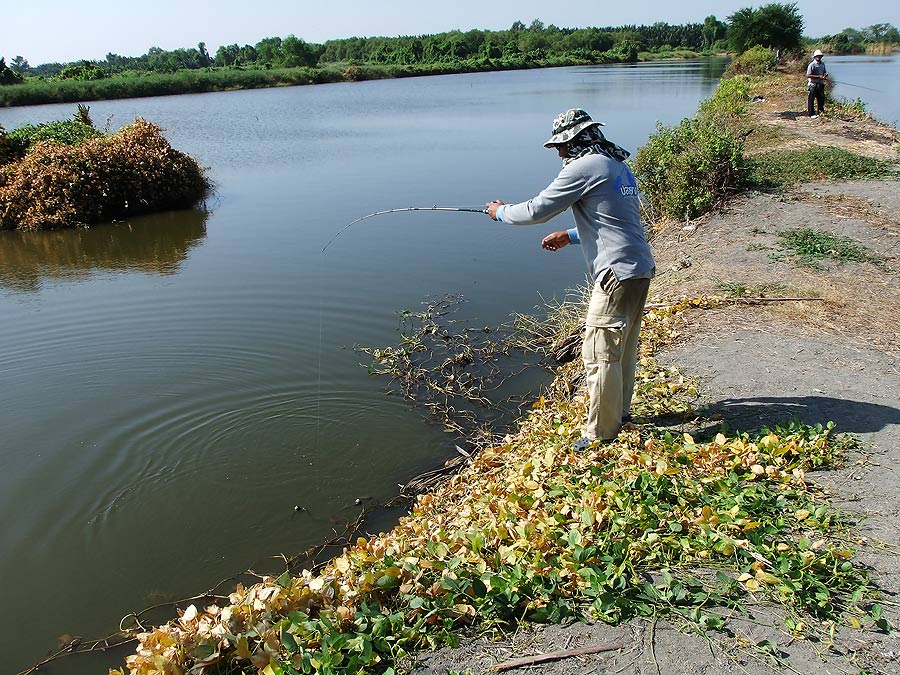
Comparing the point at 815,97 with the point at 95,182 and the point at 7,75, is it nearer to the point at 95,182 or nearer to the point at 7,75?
the point at 95,182

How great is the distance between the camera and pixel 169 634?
3047 mm

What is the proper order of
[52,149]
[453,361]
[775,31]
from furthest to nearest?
[775,31]
[52,149]
[453,361]

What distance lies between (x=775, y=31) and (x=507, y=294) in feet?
150

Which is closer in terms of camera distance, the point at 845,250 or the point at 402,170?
the point at 845,250

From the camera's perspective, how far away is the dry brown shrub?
14180mm

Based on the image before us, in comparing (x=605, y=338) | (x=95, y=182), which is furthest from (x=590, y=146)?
(x=95, y=182)

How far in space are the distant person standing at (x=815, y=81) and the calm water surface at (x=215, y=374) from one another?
7.33m

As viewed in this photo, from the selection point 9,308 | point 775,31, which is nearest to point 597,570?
point 9,308

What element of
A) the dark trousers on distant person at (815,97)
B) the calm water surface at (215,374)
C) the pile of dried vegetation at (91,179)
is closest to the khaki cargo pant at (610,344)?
the calm water surface at (215,374)

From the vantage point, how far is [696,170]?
1058 centimetres

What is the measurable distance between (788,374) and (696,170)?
6337 millimetres

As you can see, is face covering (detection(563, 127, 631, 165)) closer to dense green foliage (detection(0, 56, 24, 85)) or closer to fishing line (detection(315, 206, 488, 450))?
fishing line (detection(315, 206, 488, 450))

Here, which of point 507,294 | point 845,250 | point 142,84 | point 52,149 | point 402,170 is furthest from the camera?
point 142,84

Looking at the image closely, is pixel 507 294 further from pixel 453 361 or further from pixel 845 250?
pixel 845 250
